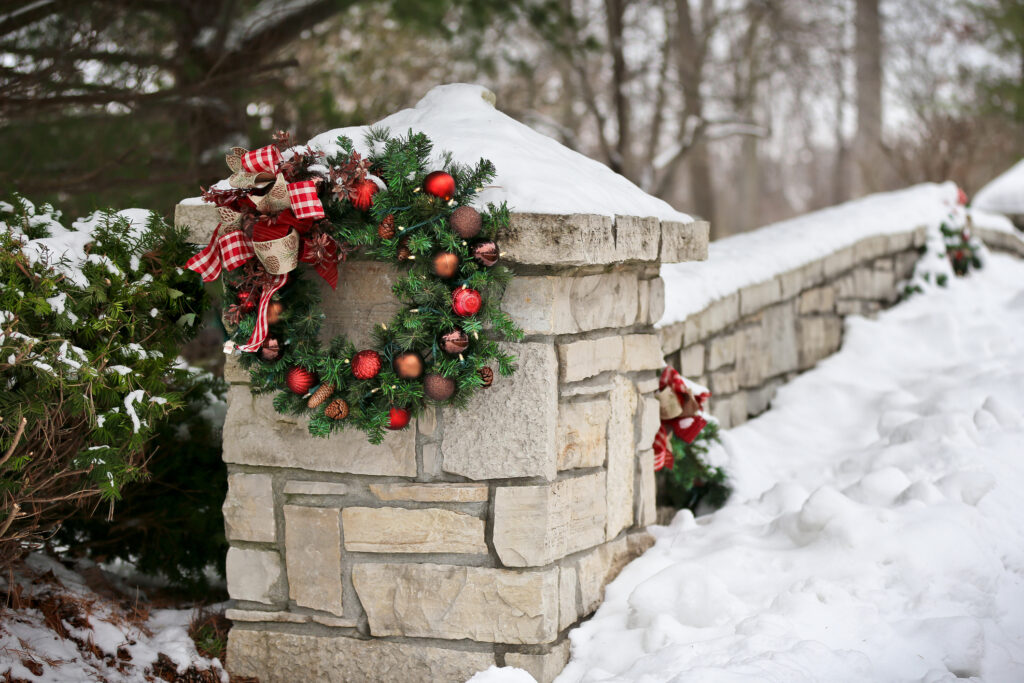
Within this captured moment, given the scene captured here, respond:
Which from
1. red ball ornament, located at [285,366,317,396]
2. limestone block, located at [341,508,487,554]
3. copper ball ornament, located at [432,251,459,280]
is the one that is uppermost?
copper ball ornament, located at [432,251,459,280]

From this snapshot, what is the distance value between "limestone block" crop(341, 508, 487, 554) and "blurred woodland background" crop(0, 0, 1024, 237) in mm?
1233

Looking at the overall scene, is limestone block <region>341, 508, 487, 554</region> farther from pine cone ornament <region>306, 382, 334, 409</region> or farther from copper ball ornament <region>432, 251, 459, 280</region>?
copper ball ornament <region>432, 251, 459, 280</region>

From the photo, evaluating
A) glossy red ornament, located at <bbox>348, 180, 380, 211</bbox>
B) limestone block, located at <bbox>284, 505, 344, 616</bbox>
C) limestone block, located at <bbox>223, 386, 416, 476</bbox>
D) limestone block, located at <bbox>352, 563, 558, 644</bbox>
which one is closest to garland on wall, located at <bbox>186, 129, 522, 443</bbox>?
glossy red ornament, located at <bbox>348, 180, 380, 211</bbox>

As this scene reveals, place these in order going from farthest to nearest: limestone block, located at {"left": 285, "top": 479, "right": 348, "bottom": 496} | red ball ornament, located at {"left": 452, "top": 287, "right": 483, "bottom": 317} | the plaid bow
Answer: the plaid bow, limestone block, located at {"left": 285, "top": 479, "right": 348, "bottom": 496}, red ball ornament, located at {"left": 452, "top": 287, "right": 483, "bottom": 317}

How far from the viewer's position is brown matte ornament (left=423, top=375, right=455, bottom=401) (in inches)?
89.4

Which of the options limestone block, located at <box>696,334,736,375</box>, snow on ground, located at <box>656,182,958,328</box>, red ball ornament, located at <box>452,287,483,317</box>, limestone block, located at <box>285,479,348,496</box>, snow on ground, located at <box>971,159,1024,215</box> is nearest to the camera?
red ball ornament, located at <box>452,287,483,317</box>

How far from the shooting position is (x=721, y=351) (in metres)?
4.36

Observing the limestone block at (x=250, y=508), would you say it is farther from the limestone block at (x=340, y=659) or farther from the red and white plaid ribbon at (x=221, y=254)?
the red and white plaid ribbon at (x=221, y=254)

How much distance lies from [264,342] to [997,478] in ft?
8.40

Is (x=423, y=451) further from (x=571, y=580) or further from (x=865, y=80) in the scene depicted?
(x=865, y=80)

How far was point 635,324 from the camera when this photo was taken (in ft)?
9.38

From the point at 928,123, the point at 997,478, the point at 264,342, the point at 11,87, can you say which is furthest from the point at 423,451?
the point at 928,123

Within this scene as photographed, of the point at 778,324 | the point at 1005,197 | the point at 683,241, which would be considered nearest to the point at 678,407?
the point at 683,241

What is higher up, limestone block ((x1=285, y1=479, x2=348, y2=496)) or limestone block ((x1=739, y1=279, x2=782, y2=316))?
limestone block ((x1=739, y1=279, x2=782, y2=316))
